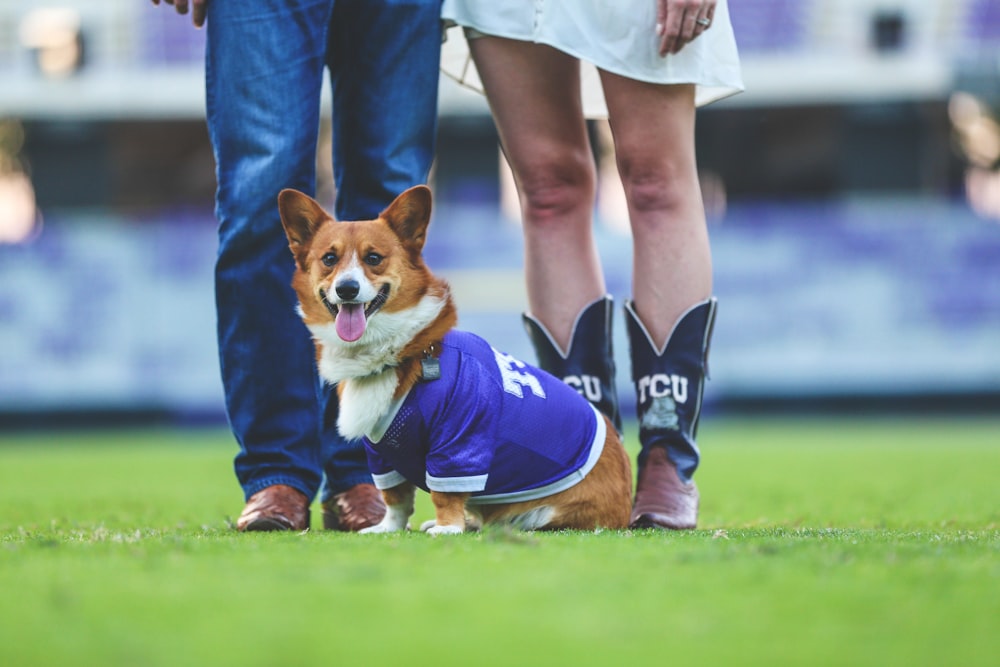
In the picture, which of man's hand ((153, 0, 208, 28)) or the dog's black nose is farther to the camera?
man's hand ((153, 0, 208, 28))

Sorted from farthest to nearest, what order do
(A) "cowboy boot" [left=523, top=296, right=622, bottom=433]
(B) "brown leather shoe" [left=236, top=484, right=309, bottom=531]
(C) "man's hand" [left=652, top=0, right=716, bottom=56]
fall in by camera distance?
(A) "cowboy boot" [left=523, top=296, right=622, bottom=433]
(C) "man's hand" [left=652, top=0, right=716, bottom=56]
(B) "brown leather shoe" [left=236, top=484, right=309, bottom=531]

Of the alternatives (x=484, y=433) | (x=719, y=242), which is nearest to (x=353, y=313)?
(x=484, y=433)

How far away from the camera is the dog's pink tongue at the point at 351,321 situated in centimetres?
229

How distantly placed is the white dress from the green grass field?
0.98 m

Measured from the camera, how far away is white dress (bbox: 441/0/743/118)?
8.25 ft

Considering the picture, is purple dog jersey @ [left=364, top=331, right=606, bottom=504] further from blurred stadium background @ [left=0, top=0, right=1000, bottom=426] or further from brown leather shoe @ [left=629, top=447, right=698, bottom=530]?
blurred stadium background @ [left=0, top=0, right=1000, bottom=426]

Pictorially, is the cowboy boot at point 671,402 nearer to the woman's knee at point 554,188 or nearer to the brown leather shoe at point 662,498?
the brown leather shoe at point 662,498

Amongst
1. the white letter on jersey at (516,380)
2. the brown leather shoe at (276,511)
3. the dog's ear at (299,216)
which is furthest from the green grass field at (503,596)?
→ the dog's ear at (299,216)

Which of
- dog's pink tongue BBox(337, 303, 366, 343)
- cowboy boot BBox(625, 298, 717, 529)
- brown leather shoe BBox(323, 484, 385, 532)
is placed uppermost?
dog's pink tongue BBox(337, 303, 366, 343)

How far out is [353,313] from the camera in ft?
7.60

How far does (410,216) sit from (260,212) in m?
0.32

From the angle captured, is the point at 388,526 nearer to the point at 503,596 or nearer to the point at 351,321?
the point at 351,321

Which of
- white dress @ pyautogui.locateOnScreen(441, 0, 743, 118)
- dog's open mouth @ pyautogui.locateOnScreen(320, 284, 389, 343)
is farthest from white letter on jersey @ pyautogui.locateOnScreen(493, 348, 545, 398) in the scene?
white dress @ pyautogui.locateOnScreen(441, 0, 743, 118)

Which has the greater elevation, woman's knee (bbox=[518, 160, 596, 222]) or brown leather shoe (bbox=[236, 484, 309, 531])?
woman's knee (bbox=[518, 160, 596, 222])
